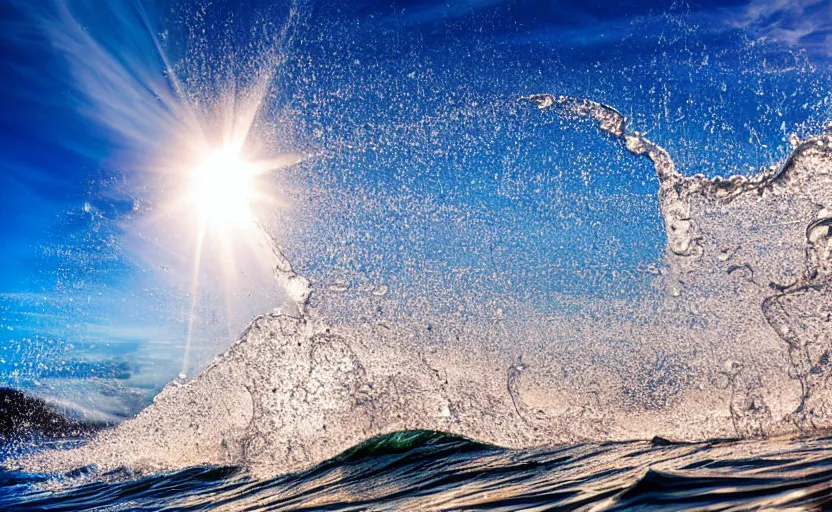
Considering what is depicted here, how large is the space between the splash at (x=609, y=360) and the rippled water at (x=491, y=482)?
475 millimetres

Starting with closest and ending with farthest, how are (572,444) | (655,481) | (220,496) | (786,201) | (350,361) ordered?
(655,481), (220,496), (572,444), (786,201), (350,361)

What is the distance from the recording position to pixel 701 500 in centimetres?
352

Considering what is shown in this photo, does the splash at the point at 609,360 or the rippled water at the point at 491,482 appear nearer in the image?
the rippled water at the point at 491,482

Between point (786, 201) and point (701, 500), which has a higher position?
point (786, 201)

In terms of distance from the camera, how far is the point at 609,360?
7.24 meters

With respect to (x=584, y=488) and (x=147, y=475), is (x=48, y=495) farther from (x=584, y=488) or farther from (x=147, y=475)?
(x=584, y=488)

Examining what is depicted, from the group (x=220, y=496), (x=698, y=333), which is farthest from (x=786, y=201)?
(x=220, y=496)

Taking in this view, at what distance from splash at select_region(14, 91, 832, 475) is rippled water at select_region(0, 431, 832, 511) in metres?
0.48

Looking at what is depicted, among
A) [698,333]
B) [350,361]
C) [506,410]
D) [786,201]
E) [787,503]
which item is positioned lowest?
[787,503]

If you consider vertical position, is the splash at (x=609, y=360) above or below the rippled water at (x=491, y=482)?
above

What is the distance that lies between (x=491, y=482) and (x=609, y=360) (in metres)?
3.13

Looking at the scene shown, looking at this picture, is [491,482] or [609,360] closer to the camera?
[491,482]

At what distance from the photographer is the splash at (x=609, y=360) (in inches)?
255

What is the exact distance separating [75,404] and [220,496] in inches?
406
